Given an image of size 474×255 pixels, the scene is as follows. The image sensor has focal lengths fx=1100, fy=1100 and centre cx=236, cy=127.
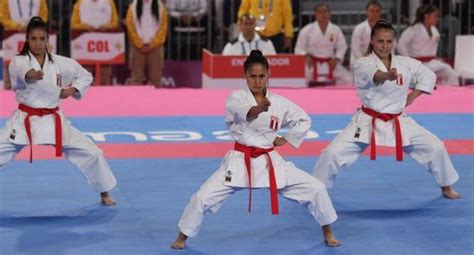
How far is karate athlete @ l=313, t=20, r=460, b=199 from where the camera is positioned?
24.6 feet

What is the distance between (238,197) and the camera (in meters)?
7.90

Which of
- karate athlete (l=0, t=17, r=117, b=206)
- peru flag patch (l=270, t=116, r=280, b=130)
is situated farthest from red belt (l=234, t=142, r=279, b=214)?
karate athlete (l=0, t=17, r=117, b=206)

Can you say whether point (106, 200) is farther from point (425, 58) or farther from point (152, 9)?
point (425, 58)

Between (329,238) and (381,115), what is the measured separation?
1.35 m

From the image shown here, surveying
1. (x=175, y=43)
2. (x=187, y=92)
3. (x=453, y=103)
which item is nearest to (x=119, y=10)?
(x=175, y=43)

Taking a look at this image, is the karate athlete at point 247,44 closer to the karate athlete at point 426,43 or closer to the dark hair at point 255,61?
the karate athlete at point 426,43

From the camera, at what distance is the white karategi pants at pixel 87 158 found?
735 cm

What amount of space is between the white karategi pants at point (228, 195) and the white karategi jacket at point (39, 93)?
4.28 ft

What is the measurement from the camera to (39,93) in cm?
721

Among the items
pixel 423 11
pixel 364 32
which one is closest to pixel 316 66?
pixel 364 32

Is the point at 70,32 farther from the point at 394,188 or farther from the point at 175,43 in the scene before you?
the point at 394,188

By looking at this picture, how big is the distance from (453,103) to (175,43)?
13.4 feet

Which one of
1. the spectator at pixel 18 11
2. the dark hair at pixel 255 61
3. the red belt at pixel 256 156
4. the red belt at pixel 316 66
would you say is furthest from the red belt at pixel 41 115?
the red belt at pixel 316 66

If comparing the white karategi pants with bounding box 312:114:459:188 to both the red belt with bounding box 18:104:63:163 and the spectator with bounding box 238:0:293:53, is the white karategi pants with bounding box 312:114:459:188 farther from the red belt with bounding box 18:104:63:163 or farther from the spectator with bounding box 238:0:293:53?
the spectator with bounding box 238:0:293:53
